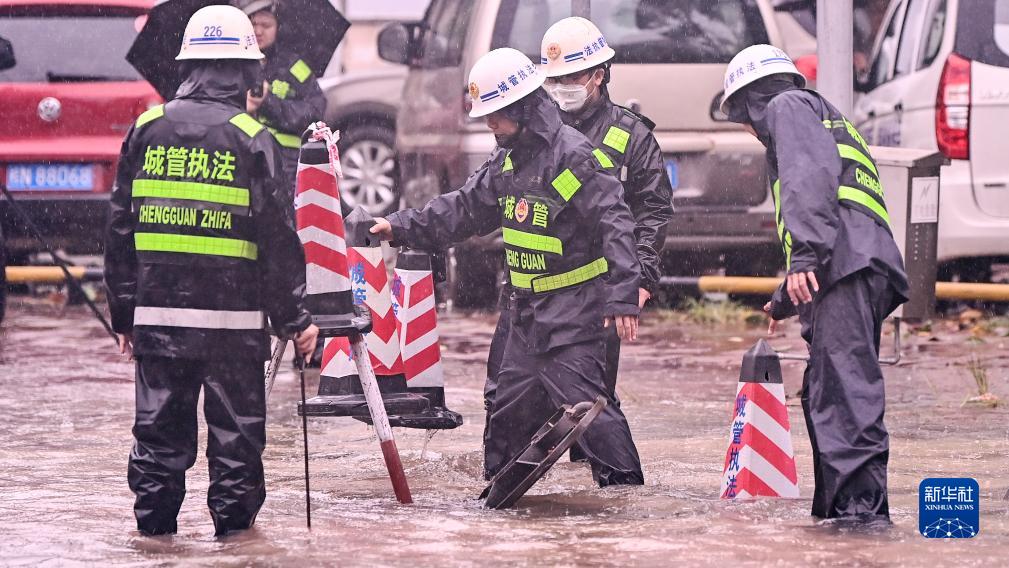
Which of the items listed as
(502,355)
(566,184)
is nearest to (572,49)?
(566,184)

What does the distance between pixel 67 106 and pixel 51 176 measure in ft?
1.53

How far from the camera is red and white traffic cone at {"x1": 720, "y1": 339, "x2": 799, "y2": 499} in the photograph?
21.5 ft

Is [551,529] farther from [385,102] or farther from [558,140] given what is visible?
[385,102]

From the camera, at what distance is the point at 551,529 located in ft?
19.9

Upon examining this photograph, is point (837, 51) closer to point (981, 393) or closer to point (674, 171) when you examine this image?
point (981, 393)

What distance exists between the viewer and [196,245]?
5824 mm

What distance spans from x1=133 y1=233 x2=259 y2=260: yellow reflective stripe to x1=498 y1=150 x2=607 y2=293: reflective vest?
1.31m

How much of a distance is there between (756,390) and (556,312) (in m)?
0.77

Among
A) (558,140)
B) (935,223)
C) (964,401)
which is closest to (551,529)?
(558,140)

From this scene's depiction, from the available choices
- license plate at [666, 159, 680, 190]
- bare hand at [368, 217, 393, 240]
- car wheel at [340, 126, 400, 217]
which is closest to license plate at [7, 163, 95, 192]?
license plate at [666, 159, 680, 190]

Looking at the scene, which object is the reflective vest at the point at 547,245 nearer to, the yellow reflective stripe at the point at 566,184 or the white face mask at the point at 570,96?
the yellow reflective stripe at the point at 566,184

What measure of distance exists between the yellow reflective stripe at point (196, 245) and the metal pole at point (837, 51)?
14.2ft

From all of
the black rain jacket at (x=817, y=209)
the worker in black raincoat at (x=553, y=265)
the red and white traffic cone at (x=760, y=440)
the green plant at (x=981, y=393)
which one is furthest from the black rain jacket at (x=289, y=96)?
the black rain jacket at (x=817, y=209)

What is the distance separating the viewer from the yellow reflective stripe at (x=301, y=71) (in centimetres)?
960
